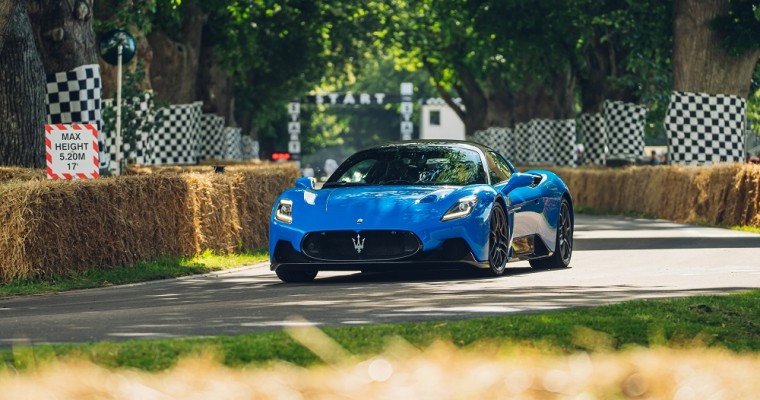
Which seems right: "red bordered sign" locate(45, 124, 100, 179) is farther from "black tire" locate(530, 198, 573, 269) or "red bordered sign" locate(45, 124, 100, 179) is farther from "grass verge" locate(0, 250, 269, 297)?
"black tire" locate(530, 198, 573, 269)

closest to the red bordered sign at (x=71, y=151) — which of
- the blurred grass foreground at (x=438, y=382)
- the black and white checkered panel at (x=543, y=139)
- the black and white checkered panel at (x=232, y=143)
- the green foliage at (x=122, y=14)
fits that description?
the green foliage at (x=122, y=14)

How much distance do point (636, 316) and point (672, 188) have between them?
22.3m

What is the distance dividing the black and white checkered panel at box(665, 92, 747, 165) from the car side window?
17.5 m

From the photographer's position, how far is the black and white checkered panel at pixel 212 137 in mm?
48969

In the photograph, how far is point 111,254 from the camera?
17.2m

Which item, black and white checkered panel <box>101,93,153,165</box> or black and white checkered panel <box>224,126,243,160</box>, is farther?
black and white checkered panel <box>224,126,243,160</box>

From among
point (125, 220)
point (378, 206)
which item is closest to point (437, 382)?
point (378, 206)

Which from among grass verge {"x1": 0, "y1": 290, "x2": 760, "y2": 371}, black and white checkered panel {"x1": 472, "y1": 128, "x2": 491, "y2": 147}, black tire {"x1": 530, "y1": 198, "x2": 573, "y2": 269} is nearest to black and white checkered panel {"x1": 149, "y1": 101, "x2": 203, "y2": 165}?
black tire {"x1": 530, "y1": 198, "x2": 573, "y2": 269}

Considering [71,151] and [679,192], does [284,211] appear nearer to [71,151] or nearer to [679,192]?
[71,151]

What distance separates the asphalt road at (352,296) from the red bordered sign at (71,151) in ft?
7.27

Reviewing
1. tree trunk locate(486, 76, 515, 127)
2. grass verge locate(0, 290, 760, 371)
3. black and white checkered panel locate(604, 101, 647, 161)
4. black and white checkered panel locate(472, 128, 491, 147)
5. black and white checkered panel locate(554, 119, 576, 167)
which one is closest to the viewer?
grass verge locate(0, 290, 760, 371)

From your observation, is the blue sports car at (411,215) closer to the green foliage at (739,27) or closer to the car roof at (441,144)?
the car roof at (441,144)

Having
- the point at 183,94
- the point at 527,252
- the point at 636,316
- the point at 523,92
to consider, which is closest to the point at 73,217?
the point at 527,252

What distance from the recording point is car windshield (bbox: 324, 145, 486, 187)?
1631 cm
